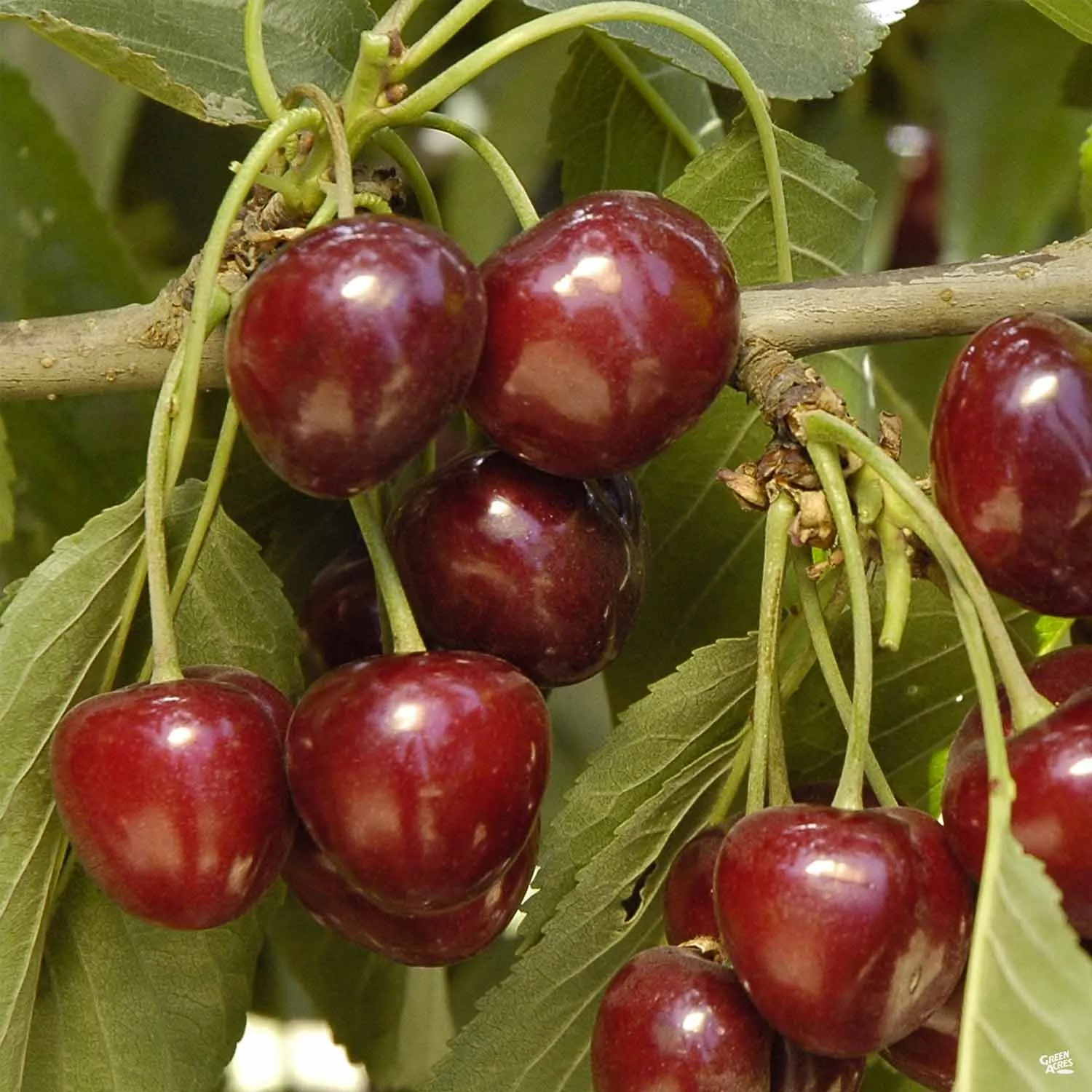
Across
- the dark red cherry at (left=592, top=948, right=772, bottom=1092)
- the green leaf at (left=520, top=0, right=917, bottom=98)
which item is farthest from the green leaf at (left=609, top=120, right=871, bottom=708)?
the dark red cherry at (left=592, top=948, right=772, bottom=1092)

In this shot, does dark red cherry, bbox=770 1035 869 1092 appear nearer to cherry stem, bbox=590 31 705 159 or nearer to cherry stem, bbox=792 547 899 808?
cherry stem, bbox=792 547 899 808

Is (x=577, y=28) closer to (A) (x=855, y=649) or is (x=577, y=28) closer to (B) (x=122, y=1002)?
(A) (x=855, y=649)

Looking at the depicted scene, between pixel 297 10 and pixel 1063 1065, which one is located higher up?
pixel 297 10

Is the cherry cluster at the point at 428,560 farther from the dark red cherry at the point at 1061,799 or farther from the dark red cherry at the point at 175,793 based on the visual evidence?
the dark red cherry at the point at 1061,799

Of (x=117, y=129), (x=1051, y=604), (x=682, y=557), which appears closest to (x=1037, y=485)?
(x=1051, y=604)

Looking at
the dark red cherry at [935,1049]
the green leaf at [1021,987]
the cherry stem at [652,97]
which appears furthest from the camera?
the cherry stem at [652,97]

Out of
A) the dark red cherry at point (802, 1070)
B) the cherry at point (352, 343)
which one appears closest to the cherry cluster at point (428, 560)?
the cherry at point (352, 343)

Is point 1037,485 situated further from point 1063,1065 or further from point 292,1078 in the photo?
point 292,1078
